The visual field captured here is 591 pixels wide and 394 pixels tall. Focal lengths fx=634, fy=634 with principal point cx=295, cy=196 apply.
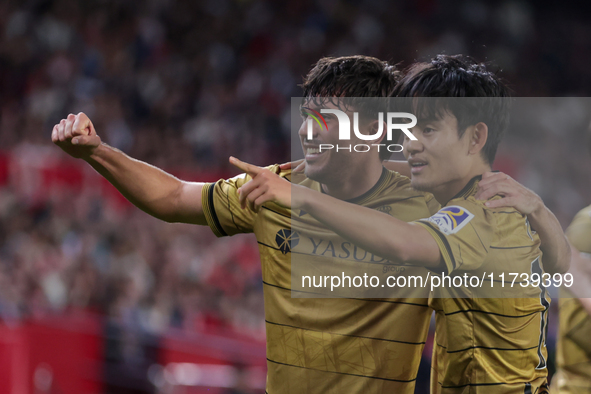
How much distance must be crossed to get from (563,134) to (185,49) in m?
6.23

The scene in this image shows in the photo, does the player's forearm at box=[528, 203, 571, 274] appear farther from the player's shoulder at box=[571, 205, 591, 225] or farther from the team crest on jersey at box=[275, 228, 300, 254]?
the team crest on jersey at box=[275, 228, 300, 254]

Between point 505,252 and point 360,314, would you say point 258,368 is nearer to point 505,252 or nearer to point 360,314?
point 360,314

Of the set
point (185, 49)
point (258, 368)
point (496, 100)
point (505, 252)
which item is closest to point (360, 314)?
point (505, 252)

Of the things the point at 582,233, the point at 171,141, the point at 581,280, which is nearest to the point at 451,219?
the point at 581,280

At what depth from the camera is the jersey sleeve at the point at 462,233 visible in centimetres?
187

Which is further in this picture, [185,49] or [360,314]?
[185,49]

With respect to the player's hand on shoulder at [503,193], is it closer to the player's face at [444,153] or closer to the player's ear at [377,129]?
the player's face at [444,153]

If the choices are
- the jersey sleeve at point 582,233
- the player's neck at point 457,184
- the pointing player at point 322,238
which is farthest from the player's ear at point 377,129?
the jersey sleeve at point 582,233

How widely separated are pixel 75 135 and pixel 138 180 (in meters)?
0.29

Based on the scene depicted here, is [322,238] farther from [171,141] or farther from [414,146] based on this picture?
[171,141]

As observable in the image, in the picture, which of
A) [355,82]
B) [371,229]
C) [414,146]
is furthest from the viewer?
[355,82]

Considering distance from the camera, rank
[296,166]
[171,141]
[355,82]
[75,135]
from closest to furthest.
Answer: [75,135] < [355,82] < [296,166] < [171,141]

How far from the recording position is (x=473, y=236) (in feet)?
6.27

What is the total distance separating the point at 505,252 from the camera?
198 centimetres
